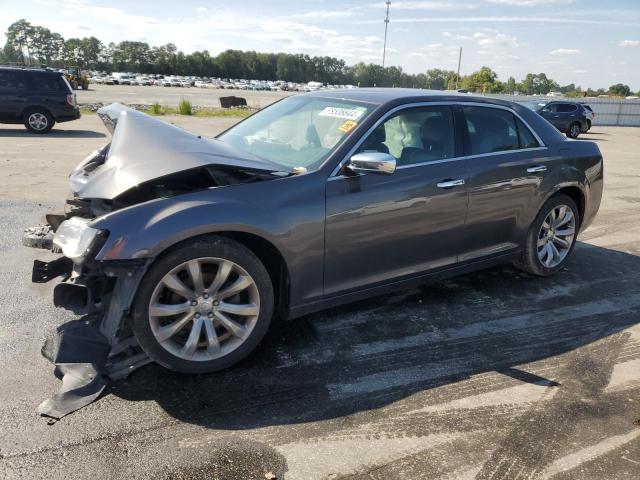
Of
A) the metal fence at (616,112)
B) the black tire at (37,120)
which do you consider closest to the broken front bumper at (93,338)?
Result: the black tire at (37,120)

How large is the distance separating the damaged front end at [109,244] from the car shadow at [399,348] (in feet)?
0.76

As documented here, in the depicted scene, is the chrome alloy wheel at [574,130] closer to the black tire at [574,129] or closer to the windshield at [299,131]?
the black tire at [574,129]

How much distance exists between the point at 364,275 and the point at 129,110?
2292mm

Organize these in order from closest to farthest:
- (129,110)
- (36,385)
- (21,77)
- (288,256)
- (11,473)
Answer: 1. (11,473)
2. (36,385)
3. (288,256)
4. (129,110)
5. (21,77)

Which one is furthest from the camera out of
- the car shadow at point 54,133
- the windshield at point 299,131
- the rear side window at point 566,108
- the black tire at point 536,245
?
the rear side window at point 566,108

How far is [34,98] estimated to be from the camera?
1478cm

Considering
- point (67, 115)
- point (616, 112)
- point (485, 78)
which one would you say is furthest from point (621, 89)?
point (67, 115)

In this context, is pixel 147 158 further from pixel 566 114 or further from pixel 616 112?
pixel 616 112

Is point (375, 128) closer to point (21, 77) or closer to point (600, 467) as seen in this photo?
point (600, 467)

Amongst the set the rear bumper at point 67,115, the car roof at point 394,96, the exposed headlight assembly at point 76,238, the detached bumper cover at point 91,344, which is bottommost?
the detached bumper cover at point 91,344

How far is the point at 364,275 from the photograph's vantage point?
12.1ft

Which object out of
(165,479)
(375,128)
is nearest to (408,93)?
(375,128)

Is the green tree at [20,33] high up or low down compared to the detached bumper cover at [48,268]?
up

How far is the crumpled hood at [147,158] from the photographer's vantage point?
120 inches
